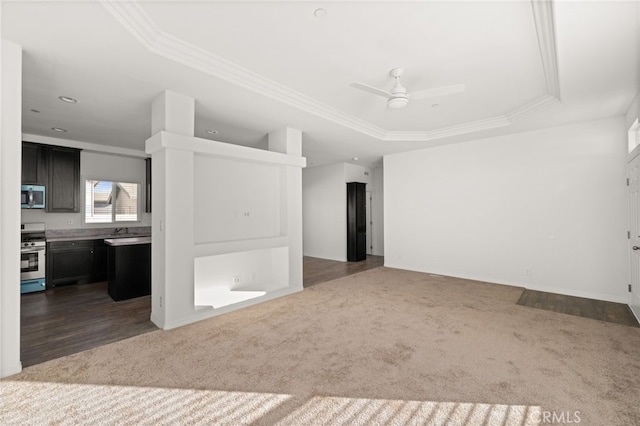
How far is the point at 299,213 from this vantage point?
500 centimetres

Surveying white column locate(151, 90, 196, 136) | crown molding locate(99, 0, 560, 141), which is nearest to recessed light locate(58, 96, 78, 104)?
white column locate(151, 90, 196, 136)

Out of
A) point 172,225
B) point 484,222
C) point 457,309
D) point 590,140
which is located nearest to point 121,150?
point 172,225

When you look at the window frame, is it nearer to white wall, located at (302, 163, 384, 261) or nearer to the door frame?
white wall, located at (302, 163, 384, 261)

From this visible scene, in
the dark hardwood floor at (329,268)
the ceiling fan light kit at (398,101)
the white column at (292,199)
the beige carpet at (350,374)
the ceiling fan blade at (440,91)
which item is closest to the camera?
the beige carpet at (350,374)

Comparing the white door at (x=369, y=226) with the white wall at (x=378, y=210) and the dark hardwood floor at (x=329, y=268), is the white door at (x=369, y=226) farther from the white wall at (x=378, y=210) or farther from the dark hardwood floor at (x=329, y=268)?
the dark hardwood floor at (x=329, y=268)

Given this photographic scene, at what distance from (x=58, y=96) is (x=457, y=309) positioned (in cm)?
590

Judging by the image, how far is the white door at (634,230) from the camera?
12.1 feet

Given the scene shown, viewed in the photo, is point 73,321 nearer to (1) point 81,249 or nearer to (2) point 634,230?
(1) point 81,249

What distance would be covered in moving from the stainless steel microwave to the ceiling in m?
1.20

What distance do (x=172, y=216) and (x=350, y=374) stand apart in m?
2.59

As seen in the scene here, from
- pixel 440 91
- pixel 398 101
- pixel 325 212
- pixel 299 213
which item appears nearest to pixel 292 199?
pixel 299 213

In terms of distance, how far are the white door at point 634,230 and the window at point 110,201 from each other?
884cm

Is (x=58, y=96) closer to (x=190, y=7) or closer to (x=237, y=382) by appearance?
(x=190, y=7)

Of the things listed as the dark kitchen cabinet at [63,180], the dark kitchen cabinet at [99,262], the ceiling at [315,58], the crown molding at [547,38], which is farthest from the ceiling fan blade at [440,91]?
the dark kitchen cabinet at [63,180]
